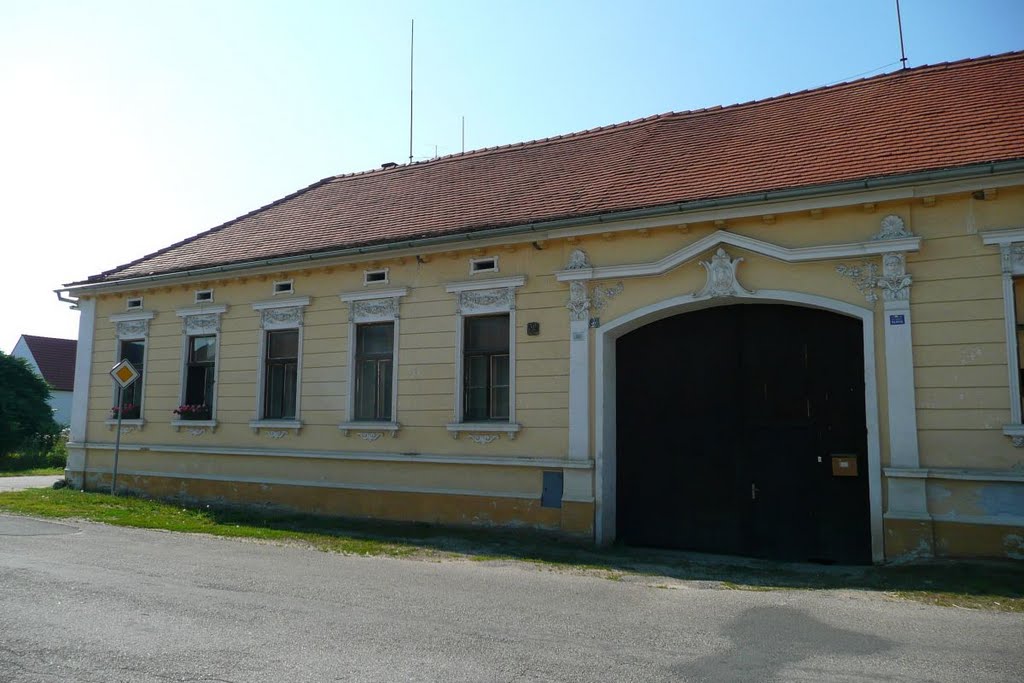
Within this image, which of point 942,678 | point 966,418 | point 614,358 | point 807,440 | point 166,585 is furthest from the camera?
point 614,358

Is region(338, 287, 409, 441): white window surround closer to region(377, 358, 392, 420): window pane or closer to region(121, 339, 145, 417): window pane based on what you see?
region(377, 358, 392, 420): window pane

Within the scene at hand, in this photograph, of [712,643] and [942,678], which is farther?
[712,643]

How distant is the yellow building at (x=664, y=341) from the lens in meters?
9.04

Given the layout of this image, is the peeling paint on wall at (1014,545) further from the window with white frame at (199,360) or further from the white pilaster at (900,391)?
the window with white frame at (199,360)

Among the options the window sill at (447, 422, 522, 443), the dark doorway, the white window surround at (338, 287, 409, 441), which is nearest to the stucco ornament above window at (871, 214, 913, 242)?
the dark doorway

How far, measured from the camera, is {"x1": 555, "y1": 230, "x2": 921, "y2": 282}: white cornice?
9359 mm

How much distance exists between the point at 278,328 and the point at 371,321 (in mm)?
2125

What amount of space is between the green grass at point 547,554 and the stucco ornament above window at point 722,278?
343cm

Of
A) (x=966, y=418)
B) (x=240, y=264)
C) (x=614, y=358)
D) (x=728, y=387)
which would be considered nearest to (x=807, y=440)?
(x=728, y=387)

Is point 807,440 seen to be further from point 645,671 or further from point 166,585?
point 166,585

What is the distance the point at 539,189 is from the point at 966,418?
7143mm

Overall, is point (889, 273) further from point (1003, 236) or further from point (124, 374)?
point (124, 374)

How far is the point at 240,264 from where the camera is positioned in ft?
46.6

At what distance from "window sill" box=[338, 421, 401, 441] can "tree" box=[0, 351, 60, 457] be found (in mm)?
17055
